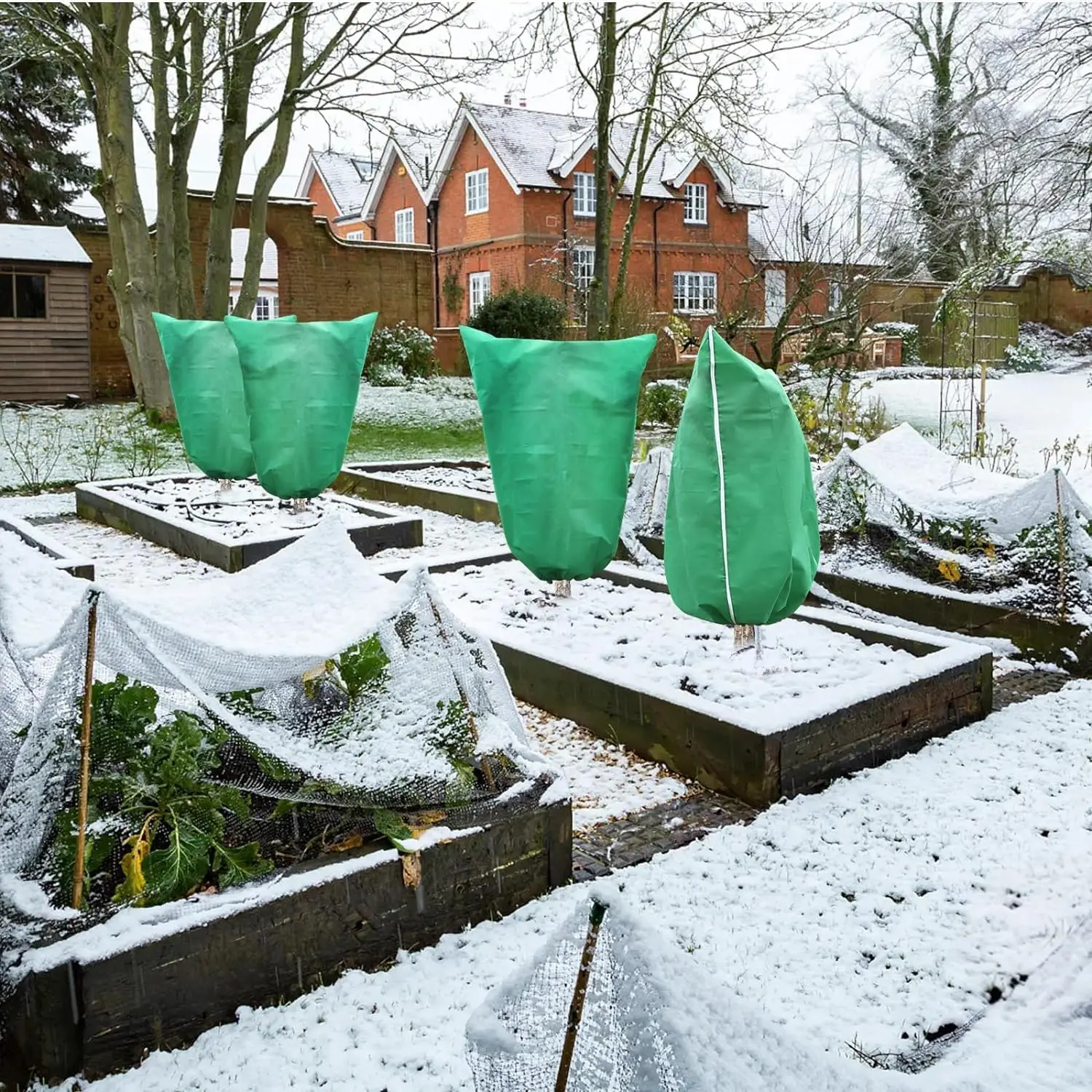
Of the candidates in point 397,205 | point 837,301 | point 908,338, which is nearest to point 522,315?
point 837,301

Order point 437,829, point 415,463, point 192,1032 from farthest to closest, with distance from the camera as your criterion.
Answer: point 415,463 < point 437,829 < point 192,1032

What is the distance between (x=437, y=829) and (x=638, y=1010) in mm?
1690

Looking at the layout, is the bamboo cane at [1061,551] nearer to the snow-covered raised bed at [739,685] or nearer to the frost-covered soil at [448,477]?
the snow-covered raised bed at [739,685]

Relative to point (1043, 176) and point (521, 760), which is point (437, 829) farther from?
point (1043, 176)

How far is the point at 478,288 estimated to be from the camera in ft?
104

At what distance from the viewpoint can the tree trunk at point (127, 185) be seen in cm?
1524

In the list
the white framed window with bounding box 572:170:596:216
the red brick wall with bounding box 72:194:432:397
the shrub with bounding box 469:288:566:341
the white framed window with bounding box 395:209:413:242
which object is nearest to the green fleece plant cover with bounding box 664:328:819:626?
the shrub with bounding box 469:288:566:341

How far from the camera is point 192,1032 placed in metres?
2.81

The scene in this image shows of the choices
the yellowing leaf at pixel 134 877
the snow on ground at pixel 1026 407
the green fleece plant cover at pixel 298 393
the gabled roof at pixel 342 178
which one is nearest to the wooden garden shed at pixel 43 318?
the green fleece plant cover at pixel 298 393

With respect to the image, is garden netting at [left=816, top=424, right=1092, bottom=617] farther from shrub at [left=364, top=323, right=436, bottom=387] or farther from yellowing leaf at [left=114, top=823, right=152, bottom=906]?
shrub at [left=364, top=323, right=436, bottom=387]

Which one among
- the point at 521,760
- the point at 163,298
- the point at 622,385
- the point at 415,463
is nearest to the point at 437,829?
the point at 521,760

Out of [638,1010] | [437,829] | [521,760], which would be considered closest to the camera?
[638,1010]

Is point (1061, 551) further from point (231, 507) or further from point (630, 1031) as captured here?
point (231, 507)

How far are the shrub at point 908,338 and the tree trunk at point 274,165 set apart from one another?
16.2 meters
